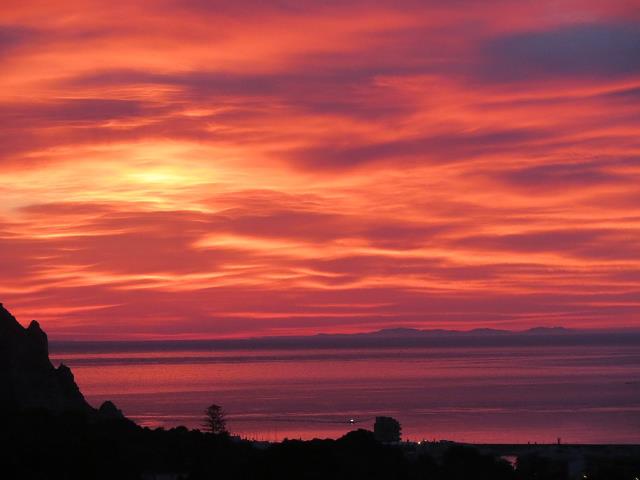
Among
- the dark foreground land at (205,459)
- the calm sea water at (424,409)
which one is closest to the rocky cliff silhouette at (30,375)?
the dark foreground land at (205,459)

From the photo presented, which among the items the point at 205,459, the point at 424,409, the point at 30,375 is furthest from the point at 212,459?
the point at 424,409

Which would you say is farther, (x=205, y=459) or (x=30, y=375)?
(x=30, y=375)

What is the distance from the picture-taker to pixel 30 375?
7369 cm

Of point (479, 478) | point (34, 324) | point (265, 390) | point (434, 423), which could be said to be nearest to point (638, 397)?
point (434, 423)

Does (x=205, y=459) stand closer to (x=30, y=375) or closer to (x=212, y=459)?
(x=212, y=459)

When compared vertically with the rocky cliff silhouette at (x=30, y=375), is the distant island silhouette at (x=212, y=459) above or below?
below

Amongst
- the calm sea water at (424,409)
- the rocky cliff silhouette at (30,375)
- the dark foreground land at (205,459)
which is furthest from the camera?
the calm sea water at (424,409)

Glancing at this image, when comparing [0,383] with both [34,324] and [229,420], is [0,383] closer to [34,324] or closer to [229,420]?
[34,324]

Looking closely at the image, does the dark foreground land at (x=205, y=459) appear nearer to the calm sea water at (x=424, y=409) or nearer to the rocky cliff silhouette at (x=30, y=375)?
the rocky cliff silhouette at (x=30, y=375)

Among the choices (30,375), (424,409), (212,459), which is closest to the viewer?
(212,459)

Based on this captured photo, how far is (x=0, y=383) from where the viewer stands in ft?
233

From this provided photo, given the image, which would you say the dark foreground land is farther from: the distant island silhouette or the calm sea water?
the calm sea water

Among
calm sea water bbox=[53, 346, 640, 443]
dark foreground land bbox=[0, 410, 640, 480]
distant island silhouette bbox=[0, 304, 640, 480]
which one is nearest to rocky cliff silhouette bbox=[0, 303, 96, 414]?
distant island silhouette bbox=[0, 304, 640, 480]

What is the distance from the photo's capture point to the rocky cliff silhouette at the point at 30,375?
72.0 m
